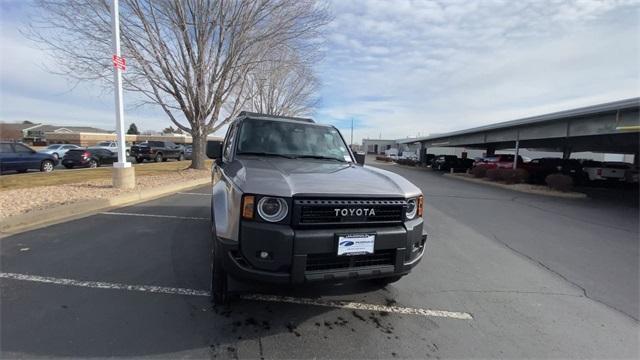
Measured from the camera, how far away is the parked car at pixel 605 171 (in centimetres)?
2359

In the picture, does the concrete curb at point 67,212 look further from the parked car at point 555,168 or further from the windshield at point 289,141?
the parked car at point 555,168

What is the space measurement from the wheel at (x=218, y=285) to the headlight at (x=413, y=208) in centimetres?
181

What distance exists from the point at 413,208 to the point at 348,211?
0.78m

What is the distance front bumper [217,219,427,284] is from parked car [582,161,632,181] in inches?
1090

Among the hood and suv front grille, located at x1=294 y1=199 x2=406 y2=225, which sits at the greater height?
the hood

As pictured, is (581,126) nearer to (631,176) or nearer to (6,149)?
(631,176)

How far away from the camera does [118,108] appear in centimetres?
1026

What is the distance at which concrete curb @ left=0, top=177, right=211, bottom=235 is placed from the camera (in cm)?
613

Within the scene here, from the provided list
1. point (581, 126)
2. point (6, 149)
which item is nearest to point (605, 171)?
point (581, 126)

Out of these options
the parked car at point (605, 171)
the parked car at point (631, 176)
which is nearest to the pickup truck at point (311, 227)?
the parked car at point (605, 171)

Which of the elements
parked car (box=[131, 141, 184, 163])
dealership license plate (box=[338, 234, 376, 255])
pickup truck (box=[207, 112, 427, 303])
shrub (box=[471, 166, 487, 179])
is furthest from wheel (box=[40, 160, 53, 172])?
shrub (box=[471, 166, 487, 179])

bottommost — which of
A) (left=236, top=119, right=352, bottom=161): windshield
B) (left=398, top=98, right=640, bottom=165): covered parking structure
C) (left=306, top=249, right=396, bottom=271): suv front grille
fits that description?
(left=306, top=249, right=396, bottom=271): suv front grille

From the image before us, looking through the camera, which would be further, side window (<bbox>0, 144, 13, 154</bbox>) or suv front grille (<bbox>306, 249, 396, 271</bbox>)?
side window (<bbox>0, 144, 13, 154</bbox>)

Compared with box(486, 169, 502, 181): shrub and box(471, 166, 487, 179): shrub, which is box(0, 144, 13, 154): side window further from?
box(471, 166, 487, 179): shrub
